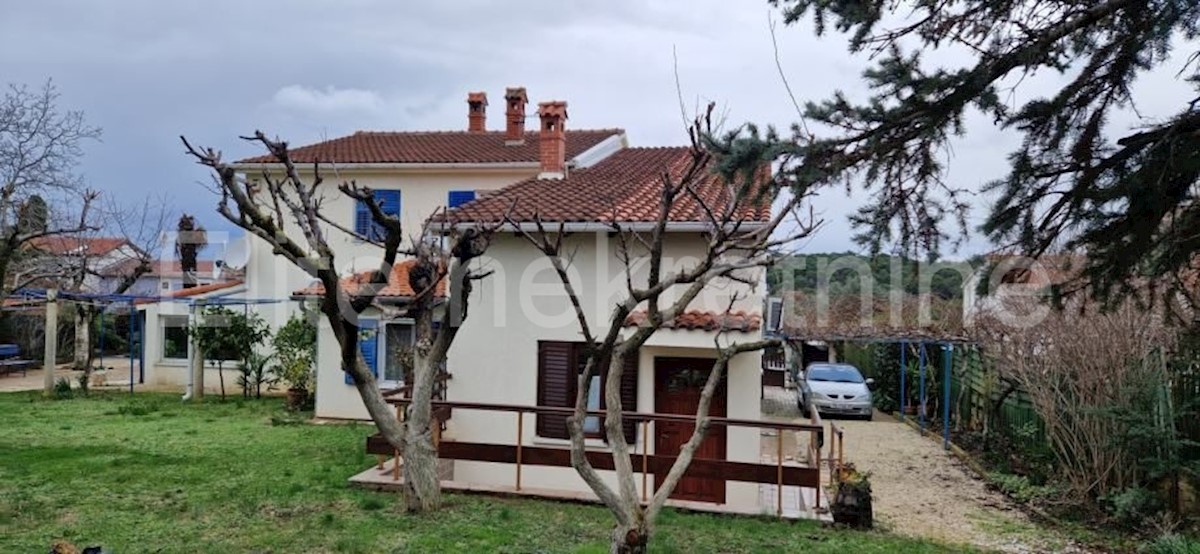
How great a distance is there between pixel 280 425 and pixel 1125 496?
48.0 ft

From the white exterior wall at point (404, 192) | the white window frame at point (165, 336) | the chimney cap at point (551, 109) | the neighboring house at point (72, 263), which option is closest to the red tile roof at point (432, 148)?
the white exterior wall at point (404, 192)

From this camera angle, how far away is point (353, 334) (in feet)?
27.1

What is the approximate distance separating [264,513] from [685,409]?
19.6 ft

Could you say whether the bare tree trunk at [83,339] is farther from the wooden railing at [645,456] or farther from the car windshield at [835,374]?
the car windshield at [835,374]

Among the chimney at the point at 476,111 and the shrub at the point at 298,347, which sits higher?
the chimney at the point at 476,111

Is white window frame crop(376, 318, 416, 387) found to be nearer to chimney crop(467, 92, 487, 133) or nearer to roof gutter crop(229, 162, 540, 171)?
roof gutter crop(229, 162, 540, 171)

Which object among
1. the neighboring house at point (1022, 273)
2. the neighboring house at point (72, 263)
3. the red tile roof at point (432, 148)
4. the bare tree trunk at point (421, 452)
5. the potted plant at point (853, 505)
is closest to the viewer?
the neighboring house at point (1022, 273)

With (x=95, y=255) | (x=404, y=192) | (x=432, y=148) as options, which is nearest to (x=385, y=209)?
(x=404, y=192)

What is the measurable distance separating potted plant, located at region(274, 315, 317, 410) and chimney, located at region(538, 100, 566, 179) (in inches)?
271

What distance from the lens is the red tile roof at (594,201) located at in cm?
1142

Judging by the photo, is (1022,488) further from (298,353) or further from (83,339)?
(83,339)

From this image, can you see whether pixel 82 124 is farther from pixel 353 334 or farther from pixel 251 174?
pixel 353 334

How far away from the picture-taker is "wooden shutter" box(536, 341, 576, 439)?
462 inches

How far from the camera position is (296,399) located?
17.5 m
